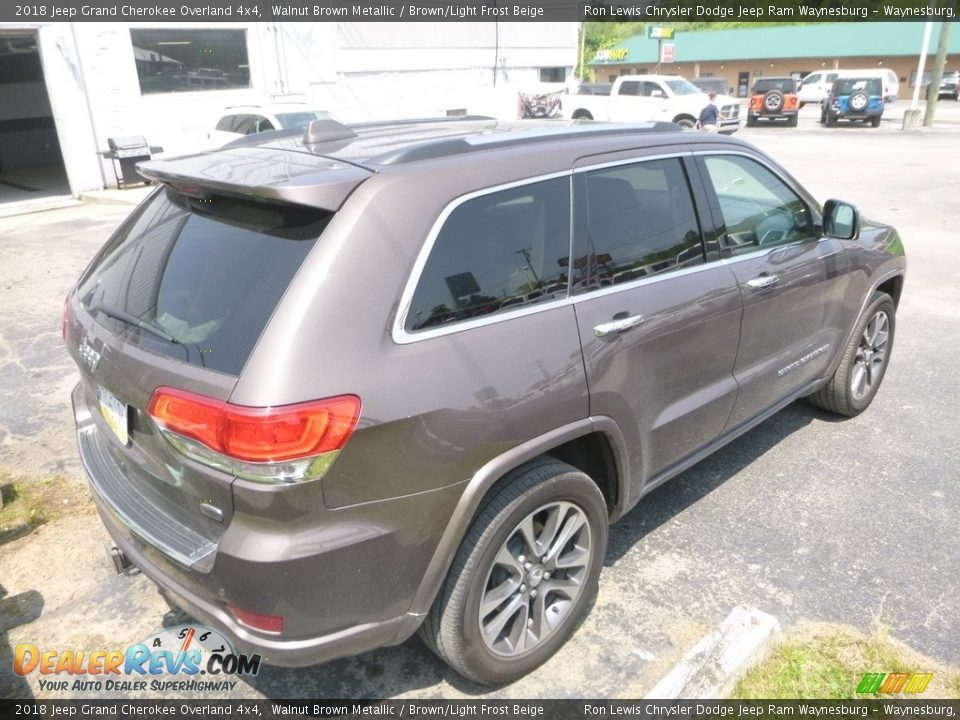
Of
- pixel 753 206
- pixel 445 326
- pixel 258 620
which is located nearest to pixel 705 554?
pixel 753 206

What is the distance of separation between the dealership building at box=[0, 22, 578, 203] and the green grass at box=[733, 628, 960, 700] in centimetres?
1224

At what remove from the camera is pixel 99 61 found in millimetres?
14320

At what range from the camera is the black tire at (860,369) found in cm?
425

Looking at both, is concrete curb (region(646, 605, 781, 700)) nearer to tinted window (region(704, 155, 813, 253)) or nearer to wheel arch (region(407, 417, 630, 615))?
wheel arch (region(407, 417, 630, 615))

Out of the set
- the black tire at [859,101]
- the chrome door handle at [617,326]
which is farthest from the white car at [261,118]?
the black tire at [859,101]

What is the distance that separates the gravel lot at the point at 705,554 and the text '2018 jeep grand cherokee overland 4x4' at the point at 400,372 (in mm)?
334

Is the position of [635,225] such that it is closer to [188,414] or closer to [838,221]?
[838,221]

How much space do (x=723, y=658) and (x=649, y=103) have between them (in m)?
23.0

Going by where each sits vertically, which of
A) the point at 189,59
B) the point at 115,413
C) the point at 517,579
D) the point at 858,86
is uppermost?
the point at 189,59

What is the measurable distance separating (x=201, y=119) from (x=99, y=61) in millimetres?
2288

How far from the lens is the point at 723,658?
247 centimetres

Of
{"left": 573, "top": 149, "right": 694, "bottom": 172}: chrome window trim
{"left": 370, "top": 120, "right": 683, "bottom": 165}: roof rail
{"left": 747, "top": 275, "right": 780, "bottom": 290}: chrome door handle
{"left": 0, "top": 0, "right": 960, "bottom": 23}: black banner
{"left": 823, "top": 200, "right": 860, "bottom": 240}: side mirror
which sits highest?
{"left": 0, "top": 0, "right": 960, "bottom": 23}: black banner

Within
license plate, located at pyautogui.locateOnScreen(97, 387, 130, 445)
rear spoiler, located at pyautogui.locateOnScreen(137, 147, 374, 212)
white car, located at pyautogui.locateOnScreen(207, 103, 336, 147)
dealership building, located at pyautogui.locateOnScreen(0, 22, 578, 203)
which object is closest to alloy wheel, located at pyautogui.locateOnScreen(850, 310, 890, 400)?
rear spoiler, located at pyautogui.locateOnScreen(137, 147, 374, 212)

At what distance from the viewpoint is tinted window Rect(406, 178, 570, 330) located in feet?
7.34
